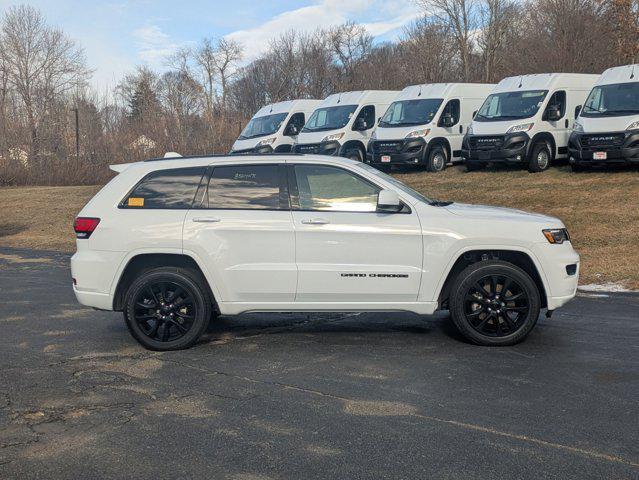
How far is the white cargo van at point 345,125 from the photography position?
24.3 m

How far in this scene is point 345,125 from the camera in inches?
963

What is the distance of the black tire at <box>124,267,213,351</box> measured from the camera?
6.54m

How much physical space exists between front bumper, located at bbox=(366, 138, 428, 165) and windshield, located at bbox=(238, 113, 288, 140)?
515 cm

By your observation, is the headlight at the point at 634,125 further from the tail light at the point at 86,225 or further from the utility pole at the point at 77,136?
the utility pole at the point at 77,136

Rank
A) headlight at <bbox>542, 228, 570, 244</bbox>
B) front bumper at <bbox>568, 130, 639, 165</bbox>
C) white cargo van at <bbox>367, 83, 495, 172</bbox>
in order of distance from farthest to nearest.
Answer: white cargo van at <bbox>367, 83, 495, 172</bbox> < front bumper at <bbox>568, 130, 639, 165</bbox> < headlight at <bbox>542, 228, 570, 244</bbox>

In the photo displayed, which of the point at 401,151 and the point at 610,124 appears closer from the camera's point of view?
the point at 610,124

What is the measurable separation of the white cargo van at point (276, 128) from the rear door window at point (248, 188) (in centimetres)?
1915

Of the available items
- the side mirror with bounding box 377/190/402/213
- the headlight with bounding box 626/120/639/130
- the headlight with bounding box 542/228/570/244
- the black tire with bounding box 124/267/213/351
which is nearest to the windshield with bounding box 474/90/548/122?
the headlight with bounding box 626/120/639/130

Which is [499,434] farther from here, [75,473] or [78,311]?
[78,311]

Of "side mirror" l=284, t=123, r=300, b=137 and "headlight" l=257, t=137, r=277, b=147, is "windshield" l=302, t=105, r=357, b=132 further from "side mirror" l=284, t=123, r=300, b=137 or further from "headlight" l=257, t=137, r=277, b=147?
"headlight" l=257, t=137, r=277, b=147

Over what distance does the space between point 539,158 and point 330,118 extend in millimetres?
7769

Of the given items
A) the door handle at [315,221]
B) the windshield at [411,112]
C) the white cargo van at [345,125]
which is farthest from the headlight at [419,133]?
the door handle at [315,221]

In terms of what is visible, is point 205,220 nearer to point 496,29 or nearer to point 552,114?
point 552,114

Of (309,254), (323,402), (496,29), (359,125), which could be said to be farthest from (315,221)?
(496,29)
